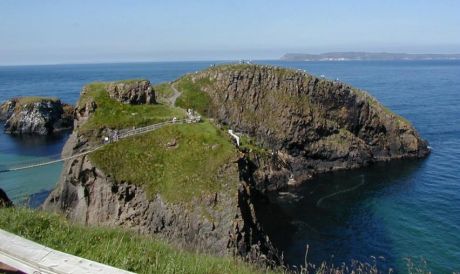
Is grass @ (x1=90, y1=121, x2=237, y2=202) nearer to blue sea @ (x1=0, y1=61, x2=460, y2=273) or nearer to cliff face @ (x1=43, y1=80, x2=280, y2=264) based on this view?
cliff face @ (x1=43, y1=80, x2=280, y2=264)

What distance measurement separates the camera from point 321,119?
82062 millimetres

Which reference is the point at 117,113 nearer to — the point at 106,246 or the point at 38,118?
the point at 106,246

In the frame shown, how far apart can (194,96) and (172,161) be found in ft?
130

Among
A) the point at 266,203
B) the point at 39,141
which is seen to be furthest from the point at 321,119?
the point at 39,141

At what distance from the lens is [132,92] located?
5731cm

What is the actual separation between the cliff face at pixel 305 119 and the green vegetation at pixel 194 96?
61cm

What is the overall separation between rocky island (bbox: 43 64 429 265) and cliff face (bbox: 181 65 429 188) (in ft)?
0.64

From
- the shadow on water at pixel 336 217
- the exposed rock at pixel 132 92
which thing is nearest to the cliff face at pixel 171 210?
the shadow on water at pixel 336 217

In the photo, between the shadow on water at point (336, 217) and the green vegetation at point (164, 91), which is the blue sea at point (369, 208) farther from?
the green vegetation at point (164, 91)

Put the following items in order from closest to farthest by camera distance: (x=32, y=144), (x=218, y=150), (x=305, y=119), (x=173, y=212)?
1. (x=173, y=212)
2. (x=218, y=150)
3. (x=305, y=119)
4. (x=32, y=144)

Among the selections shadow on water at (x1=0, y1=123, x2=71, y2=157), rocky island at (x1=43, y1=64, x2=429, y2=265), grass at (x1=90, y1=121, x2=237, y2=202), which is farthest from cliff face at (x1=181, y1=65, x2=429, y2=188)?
shadow on water at (x1=0, y1=123, x2=71, y2=157)

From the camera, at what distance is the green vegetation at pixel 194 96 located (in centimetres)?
8100

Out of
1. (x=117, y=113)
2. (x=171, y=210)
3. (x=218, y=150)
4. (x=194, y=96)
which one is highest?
(x=117, y=113)

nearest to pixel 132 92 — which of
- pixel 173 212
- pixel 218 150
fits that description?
pixel 218 150
